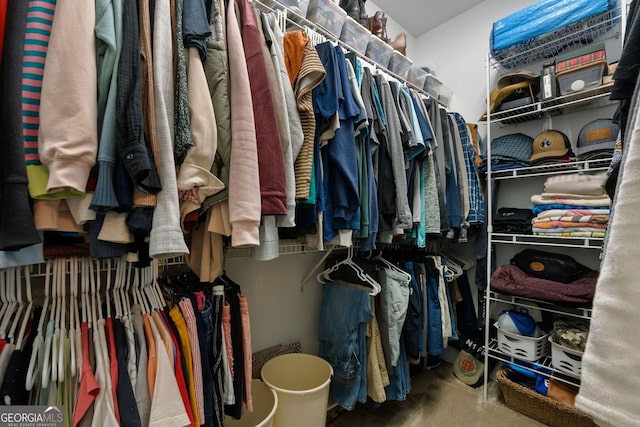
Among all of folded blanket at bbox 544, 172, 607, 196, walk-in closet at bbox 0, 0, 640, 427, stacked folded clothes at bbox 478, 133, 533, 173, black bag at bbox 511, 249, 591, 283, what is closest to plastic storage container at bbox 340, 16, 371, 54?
walk-in closet at bbox 0, 0, 640, 427

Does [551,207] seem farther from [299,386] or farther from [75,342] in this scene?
[75,342]

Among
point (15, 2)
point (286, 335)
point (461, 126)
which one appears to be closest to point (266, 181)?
point (15, 2)

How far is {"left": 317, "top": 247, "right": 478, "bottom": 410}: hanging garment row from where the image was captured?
54.9 inches

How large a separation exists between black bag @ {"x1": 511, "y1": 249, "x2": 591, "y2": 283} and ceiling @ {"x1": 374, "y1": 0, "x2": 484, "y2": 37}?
202 centimetres

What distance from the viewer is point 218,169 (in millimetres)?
785

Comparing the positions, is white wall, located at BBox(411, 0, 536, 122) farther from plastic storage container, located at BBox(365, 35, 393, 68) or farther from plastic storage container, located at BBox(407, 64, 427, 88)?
plastic storage container, located at BBox(365, 35, 393, 68)

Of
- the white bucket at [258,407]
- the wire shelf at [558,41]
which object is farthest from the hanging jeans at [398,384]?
the wire shelf at [558,41]

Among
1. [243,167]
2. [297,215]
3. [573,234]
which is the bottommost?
[573,234]

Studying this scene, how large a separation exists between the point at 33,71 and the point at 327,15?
1.24 m

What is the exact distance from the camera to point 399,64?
1837 mm

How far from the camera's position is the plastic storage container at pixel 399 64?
1.79 m

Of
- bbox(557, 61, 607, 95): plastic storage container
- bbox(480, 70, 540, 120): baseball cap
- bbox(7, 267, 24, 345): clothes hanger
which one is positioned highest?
bbox(480, 70, 540, 120): baseball cap

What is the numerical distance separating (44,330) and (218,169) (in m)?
0.59

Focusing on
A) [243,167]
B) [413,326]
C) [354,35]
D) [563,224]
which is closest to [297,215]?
[243,167]
